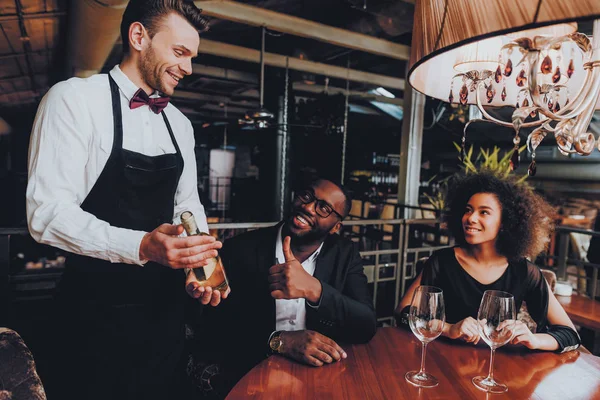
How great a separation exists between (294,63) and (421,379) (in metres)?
5.22

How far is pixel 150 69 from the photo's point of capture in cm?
134

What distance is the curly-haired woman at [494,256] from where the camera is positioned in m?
1.79

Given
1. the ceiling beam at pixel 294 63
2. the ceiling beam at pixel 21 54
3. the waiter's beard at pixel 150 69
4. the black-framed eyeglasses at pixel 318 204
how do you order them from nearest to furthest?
the waiter's beard at pixel 150 69 → the black-framed eyeglasses at pixel 318 204 → the ceiling beam at pixel 21 54 → the ceiling beam at pixel 294 63

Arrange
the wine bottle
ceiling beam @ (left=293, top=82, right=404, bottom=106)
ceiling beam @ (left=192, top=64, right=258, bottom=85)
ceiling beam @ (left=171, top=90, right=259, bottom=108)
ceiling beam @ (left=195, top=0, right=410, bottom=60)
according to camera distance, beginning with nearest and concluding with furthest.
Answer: the wine bottle, ceiling beam @ (left=195, top=0, right=410, bottom=60), ceiling beam @ (left=192, top=64, right=258, bottom=85), ceiling beam @ (left=293, top=82, right=404, bottom=106), ceiling beam @ (left=171, top=90, right=259, bottom=108)

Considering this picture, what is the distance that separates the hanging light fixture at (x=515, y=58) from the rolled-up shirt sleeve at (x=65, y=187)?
92cm

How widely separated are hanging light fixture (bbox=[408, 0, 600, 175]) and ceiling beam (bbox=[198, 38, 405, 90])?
4.09m

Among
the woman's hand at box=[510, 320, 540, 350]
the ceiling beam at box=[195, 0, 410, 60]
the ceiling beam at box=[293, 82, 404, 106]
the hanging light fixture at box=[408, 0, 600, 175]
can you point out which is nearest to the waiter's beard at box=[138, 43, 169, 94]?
the hanging light fixture at box=[408, 0, 600, 175]

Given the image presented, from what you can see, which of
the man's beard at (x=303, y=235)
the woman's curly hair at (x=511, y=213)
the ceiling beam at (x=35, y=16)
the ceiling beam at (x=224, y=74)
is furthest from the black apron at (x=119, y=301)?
the ceiling beam at (x=224, y=74)

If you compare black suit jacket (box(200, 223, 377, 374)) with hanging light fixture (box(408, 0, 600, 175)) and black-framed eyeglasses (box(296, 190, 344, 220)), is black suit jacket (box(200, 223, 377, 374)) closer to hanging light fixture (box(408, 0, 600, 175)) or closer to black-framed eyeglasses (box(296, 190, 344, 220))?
black-framed eyeglasses (box(296, 190, 344, 220))

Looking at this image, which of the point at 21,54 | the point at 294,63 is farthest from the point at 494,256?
the point at 21,54

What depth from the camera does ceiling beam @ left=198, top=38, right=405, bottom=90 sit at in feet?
16.5

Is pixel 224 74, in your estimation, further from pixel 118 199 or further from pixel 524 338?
pixel 524 338

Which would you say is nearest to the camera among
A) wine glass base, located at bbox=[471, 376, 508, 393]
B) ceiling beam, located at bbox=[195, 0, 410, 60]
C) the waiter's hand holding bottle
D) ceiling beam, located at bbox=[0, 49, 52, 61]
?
the waiter's hand holding bottle

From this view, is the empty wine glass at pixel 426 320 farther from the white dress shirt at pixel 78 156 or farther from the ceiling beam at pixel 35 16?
the ceiling beam at pixel 35 16
